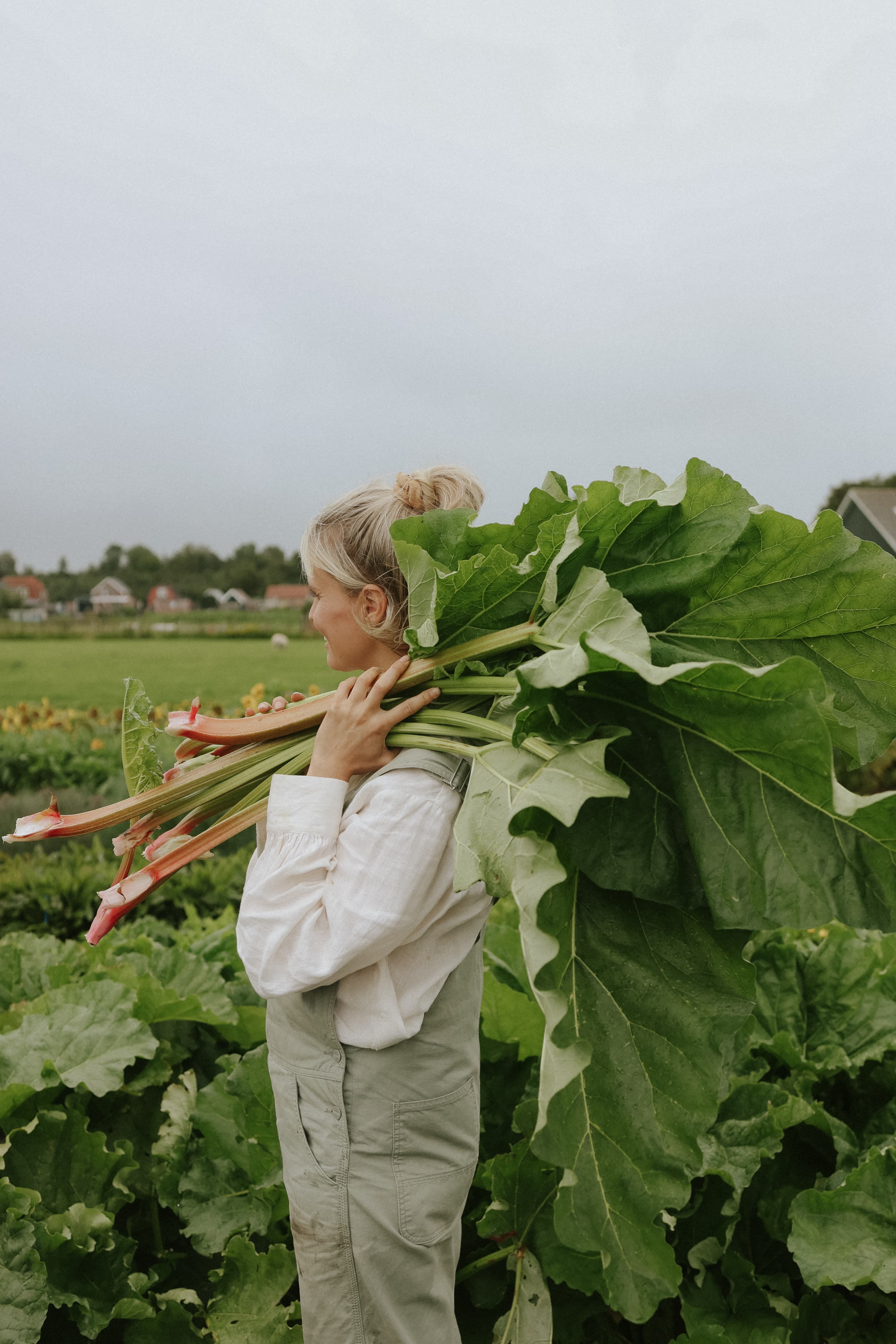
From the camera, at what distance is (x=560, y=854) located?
1.25 m

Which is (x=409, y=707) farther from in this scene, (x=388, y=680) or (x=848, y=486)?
(x=848, y=486)

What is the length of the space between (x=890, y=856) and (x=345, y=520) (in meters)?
1.13

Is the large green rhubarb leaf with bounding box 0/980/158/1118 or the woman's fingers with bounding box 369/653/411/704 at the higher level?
the woman's fingers with bounding box 369/653/411/704

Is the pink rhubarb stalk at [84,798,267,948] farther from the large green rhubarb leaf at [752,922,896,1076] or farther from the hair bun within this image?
the large green rhubarb leaf at [752,922,896,1076]

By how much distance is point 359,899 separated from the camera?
1.49 m

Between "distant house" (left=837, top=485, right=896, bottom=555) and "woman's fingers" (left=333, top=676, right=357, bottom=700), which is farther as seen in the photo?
"distant house" (left=837, top=485, right=896, bottom=555)

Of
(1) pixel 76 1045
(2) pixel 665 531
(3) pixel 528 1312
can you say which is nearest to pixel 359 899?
(2) pixel 665 531

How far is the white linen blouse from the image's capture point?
59.0 inches

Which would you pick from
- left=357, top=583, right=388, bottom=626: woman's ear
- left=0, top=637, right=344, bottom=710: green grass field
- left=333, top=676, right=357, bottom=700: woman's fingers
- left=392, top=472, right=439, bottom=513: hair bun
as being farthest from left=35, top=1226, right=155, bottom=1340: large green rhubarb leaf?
left=0, top=637, right=344, bottom=710: green grass field

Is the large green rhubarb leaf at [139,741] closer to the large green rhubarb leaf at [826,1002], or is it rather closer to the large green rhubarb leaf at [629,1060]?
the large green rhubarb leaf at [629,1060]

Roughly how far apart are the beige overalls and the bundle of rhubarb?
0.34 m

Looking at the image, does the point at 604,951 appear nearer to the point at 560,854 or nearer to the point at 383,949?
the point at 560,854

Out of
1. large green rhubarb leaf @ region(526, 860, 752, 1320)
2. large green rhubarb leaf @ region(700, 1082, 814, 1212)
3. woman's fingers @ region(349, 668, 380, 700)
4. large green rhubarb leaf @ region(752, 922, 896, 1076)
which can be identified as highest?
woman's fingers @ region(349, 668, 380, 700)

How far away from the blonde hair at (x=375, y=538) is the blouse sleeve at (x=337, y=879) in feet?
1.21
